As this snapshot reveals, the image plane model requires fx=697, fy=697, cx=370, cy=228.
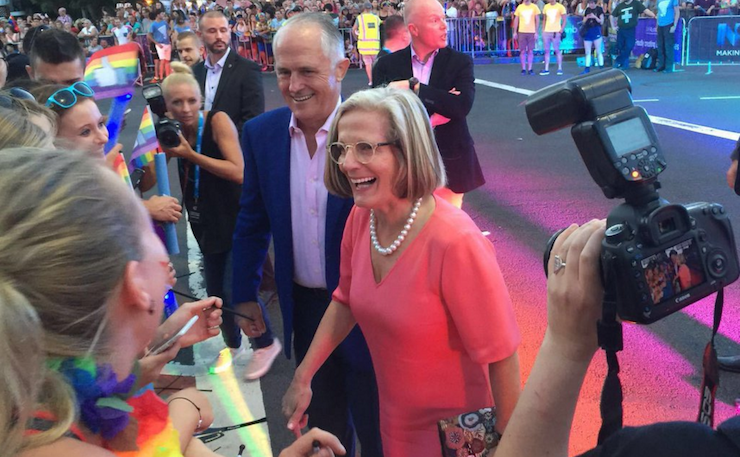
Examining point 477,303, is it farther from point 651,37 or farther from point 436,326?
point 651,37

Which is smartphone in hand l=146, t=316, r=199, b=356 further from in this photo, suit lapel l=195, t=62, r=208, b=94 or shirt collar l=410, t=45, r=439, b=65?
suit lapel l=195, t=62, r=208, b=94

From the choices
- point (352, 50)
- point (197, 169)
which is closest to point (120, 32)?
point (352, 50)

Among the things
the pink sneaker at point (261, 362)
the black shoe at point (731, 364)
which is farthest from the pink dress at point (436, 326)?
the black shoe at point (731, 364)

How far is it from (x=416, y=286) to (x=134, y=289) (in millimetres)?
916

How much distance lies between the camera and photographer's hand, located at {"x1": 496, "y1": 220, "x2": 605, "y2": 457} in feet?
3.52

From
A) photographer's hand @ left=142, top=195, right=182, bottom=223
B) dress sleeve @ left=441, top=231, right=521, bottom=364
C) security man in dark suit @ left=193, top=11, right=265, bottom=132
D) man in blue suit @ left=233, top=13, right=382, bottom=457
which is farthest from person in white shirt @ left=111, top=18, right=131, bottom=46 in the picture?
dress sleeve @ left=441, top=231, right=521, bottom=364

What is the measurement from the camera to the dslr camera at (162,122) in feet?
12.1

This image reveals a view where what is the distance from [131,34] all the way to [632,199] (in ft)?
83.2

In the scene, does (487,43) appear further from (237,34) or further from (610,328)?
(610,328)

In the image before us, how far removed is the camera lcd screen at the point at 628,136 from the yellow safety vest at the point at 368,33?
50.4 ft

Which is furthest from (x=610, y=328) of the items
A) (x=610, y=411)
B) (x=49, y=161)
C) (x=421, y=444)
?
(x=421, y=444)

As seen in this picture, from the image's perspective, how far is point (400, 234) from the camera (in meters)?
2.09

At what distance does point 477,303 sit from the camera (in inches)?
74.1

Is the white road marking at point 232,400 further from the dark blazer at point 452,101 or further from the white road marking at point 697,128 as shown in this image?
the white road marking at point 697,128
